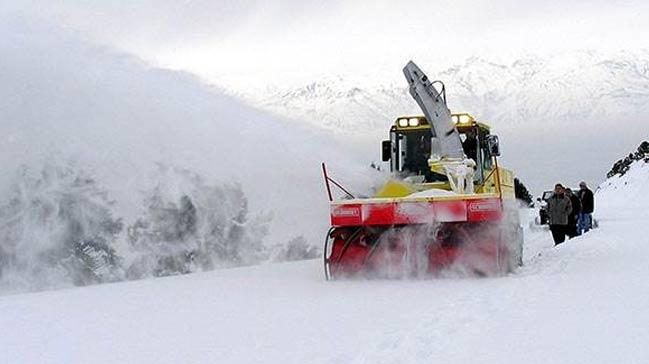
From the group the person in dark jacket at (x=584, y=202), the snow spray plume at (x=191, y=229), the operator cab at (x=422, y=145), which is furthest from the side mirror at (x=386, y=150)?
the person in dark jacket at (x=584, y=202)

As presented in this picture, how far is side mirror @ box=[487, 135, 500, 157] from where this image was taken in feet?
33.0

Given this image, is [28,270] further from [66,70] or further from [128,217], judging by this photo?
[66,70]

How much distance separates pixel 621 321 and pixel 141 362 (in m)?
3.35

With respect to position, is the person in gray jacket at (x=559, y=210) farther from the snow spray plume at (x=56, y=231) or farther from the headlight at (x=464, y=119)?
the snow spray plume at (x=56, y=231)

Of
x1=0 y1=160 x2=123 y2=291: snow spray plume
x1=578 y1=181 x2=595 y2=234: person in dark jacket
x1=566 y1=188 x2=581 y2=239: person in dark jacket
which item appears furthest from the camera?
x1=578 y1=181 x2=595 y2=234: person in dark jacket

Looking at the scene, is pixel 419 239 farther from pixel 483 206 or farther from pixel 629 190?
pixel 629 190

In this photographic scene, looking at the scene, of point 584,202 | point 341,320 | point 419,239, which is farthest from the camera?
point 584,202

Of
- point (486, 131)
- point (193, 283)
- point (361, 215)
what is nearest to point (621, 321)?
point (361, 215)

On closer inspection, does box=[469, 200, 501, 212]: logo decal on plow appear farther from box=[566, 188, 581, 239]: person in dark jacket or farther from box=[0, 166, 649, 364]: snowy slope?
box=[566, 188, 581, 239]: person in dark jacket

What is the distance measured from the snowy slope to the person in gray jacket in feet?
13.7

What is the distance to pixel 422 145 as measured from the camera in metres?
10.6

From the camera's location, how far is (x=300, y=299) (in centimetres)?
706

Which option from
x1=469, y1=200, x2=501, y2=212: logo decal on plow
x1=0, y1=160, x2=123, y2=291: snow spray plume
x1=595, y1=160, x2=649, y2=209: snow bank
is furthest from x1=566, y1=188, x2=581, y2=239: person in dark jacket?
x1=595, y1=160, x2=649, y2=209: snow bank

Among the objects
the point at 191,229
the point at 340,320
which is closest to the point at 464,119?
the point at 191,229
